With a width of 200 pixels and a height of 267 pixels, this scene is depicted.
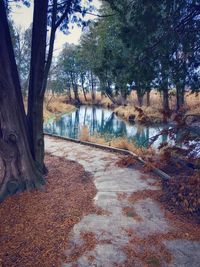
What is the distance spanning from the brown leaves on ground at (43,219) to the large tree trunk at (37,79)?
797mm

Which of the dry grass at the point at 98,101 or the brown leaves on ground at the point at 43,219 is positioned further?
the dry grass at the point at 98,101

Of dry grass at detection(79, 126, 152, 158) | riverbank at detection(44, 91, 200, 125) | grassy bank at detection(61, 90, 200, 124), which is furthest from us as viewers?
riverbank at detection(44, 91, 200, 125)

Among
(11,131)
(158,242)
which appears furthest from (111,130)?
(158,242)

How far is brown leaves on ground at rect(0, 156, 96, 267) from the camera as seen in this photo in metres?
2.63

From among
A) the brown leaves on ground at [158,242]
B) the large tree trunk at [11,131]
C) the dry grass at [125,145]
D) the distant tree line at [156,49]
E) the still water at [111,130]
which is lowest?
the brown leaves on ground at [158,242]

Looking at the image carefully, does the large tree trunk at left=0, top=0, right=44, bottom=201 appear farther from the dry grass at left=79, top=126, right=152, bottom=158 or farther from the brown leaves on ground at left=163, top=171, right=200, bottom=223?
the dry grass at left=79, top=126, right=152, bottom=158

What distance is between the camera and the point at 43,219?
3.32 m

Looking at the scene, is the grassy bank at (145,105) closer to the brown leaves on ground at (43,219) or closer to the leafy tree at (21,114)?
the brown leaves on ground at (43,219)

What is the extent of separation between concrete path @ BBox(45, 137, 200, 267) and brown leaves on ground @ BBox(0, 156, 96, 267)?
159 mm

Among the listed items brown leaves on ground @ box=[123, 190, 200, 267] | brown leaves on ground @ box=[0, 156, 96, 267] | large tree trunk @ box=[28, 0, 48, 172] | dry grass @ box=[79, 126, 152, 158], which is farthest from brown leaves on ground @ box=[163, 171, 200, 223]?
dry grass @ box=[79, 126, 152, 158]

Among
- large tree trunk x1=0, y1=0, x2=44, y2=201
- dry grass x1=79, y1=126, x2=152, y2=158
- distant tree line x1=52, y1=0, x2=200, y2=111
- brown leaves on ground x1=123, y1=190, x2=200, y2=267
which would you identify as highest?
distant tree line x1=52, y1=0, x2=200, y2=111

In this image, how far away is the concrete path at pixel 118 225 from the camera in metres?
2.56

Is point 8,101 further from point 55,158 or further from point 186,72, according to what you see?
point 186,72

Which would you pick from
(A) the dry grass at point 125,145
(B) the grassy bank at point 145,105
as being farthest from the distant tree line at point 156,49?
(A) the dry grass at point 125,145
